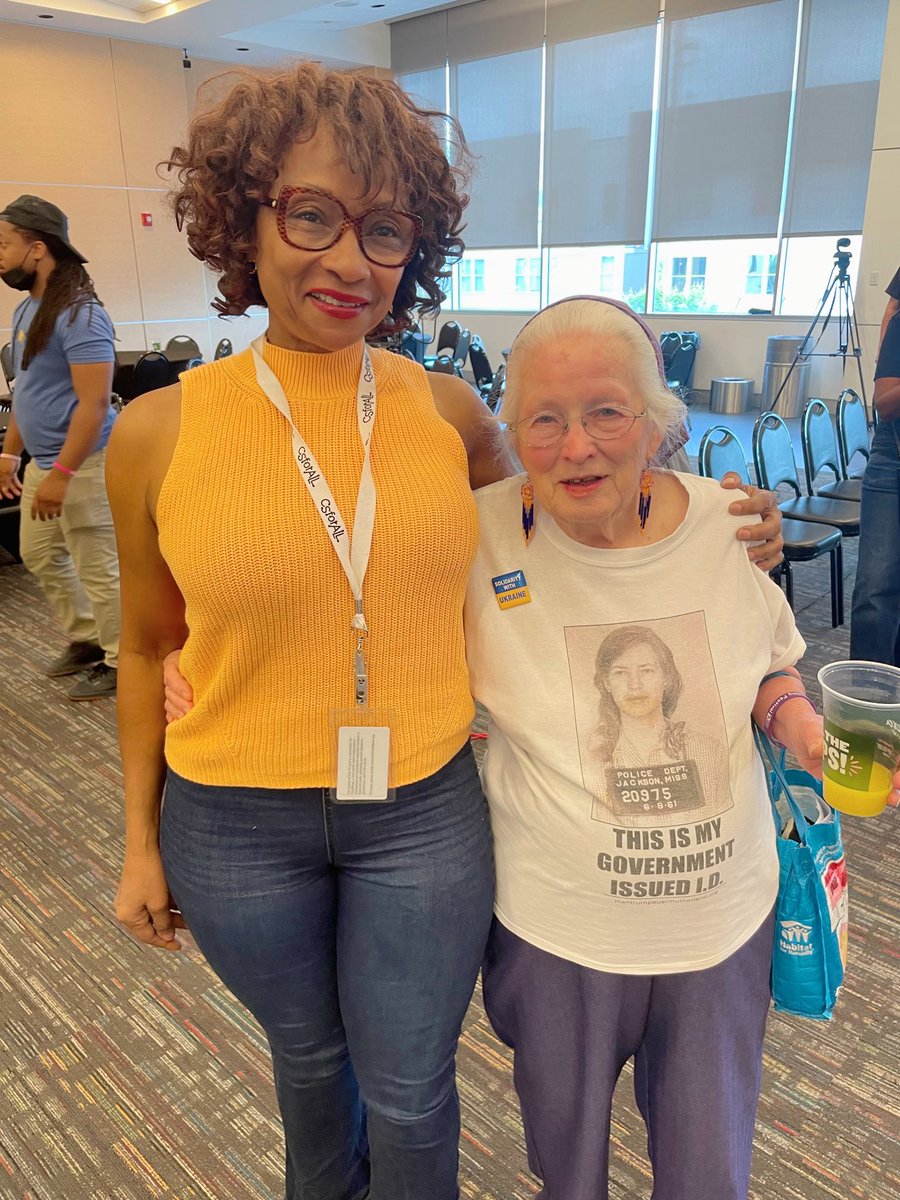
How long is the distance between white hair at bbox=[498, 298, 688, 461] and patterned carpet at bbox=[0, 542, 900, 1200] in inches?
58.6

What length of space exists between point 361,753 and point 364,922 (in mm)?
233

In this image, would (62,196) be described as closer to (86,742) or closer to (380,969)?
(86,742)

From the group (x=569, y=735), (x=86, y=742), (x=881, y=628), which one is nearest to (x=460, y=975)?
(x=569, y=735)

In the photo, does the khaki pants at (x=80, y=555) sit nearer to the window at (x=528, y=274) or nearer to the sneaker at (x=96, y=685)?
the sneaker at (x=96, y=685)

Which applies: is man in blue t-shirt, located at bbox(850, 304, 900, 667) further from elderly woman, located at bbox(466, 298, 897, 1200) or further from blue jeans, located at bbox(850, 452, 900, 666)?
elderly woman, located at bbox(466, 298, 897, 1200)

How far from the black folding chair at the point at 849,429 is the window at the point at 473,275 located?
9315 mm

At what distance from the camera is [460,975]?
1126mm

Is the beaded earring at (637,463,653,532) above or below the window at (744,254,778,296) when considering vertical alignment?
below

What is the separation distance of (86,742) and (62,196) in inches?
353

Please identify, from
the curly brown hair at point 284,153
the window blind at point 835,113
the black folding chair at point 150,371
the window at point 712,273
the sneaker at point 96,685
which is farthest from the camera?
the window at point 712,273

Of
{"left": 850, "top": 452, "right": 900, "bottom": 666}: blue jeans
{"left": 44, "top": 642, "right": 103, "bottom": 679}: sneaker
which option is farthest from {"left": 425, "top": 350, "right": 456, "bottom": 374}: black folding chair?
{"left": 850, "top": 452, "right": 900, "bottom": 666}: blue jeans

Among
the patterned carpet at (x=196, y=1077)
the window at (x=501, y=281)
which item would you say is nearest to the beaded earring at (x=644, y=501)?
the patterned carpet at (x=196, y=1077)

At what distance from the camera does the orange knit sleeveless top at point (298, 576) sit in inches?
39.2

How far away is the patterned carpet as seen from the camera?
167 centimetres
